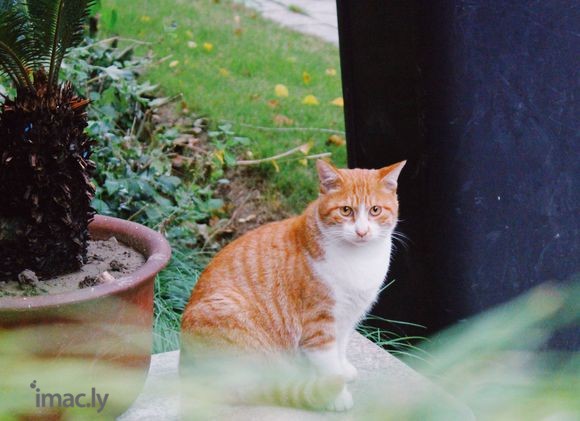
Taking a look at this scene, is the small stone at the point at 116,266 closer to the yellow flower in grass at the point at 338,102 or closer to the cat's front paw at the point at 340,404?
the cat's front paw at the point at 340,404

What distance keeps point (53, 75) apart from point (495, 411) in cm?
206

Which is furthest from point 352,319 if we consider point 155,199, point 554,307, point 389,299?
point 554,307

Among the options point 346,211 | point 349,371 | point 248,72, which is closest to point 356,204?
point 346,211

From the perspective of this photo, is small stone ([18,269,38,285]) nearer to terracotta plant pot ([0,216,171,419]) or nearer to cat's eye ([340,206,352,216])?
terracotta plant pot ([0,216,171,419])

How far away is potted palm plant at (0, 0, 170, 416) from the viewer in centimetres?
227

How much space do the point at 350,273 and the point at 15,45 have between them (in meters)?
1.24

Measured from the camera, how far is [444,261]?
3154 mm

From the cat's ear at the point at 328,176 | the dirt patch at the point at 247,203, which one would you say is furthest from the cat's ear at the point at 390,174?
the dirt patch at the point at 247,203

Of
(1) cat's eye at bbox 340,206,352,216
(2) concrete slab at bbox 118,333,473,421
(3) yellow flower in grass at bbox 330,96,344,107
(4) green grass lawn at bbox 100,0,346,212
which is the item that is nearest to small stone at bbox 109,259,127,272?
(2) concrete slab at bbox 118,333,473,421

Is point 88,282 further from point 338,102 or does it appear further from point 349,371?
point 338,102

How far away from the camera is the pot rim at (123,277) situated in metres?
2.21

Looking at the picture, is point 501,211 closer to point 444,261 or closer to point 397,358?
point 444,261

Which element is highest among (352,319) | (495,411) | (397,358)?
(495,411)

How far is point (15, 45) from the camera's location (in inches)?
93.7
